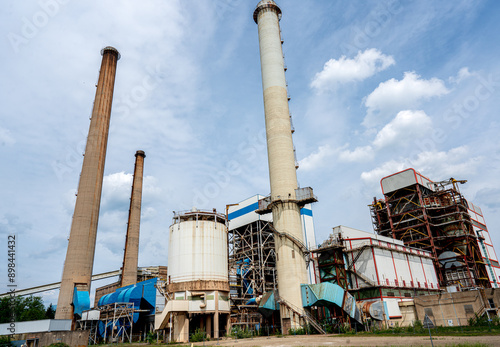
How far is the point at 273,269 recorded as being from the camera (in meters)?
54.2

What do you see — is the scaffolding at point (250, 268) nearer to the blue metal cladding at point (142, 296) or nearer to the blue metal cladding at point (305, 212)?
the blue metal cladding at point (305, 212)

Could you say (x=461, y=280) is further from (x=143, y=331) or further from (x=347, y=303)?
(x=143, y=331)

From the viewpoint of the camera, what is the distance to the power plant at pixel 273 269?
3769 cm

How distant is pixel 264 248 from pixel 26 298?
6248cm

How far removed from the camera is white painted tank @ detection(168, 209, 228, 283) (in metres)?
39.1

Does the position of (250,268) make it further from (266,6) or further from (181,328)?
(266,6)

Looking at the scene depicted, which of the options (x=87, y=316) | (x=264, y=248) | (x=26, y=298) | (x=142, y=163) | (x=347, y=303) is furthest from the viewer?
(x=26, y=298)

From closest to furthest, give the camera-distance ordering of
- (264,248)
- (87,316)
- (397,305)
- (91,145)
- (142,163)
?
(397,305) → (87,316) → (91,145) → (264,248) → (142,163)

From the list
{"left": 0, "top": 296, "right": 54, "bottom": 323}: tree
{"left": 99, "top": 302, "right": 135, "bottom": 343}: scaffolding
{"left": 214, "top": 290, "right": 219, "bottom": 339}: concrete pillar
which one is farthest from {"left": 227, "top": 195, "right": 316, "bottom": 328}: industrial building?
{"left": 0, "top": 296, "right": 54, "bottom": 323}: tree

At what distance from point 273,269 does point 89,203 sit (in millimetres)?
29312

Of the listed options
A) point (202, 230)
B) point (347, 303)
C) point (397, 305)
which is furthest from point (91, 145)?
point (397, 305)

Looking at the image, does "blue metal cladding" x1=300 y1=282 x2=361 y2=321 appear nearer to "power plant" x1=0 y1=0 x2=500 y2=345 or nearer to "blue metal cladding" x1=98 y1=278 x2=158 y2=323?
"power plant" x1=0 y1=0 x2=500 y2=345

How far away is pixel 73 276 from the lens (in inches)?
1748

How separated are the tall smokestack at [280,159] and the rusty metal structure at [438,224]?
3408cm
